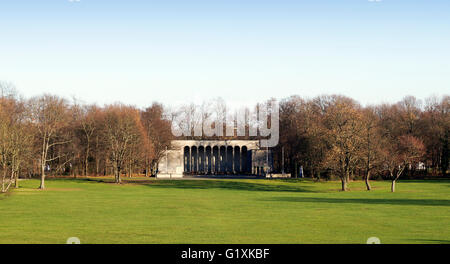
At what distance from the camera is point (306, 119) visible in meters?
94.9

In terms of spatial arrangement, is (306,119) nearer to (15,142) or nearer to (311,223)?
(15,142)

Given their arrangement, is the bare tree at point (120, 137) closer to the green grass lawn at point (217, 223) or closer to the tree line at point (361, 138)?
the tree line at point (361, 138)

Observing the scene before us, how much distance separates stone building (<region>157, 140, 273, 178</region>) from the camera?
4272 inches

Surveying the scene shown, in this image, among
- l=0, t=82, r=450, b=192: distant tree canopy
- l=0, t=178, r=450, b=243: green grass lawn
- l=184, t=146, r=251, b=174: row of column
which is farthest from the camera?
l=184, t=146, r=251, b=174: row of column

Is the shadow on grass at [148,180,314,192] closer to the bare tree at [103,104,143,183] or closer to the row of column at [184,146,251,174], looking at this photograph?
the bare tree at [103,104,143,183]

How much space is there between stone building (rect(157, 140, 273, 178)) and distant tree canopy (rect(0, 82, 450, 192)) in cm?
248

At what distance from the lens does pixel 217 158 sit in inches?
4838

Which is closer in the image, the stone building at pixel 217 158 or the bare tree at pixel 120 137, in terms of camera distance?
the bare tree at pixel 120 137

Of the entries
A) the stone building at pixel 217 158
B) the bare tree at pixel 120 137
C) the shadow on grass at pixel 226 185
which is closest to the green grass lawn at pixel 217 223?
the shadow on grass at pixel 226 185

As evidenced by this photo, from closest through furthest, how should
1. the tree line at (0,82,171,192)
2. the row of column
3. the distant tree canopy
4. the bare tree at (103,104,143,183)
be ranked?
the distant tree canopy, the tree line at (0,82,171,192), the bare tree at (103,104,143,183), the row of column

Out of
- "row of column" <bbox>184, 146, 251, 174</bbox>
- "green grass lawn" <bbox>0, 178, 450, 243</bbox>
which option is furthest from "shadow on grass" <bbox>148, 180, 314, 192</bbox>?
"row of column" <bbox>184, 146, 251, 174</bbox>

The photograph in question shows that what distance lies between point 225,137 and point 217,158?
6.38 meters

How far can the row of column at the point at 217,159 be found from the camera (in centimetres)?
12169
